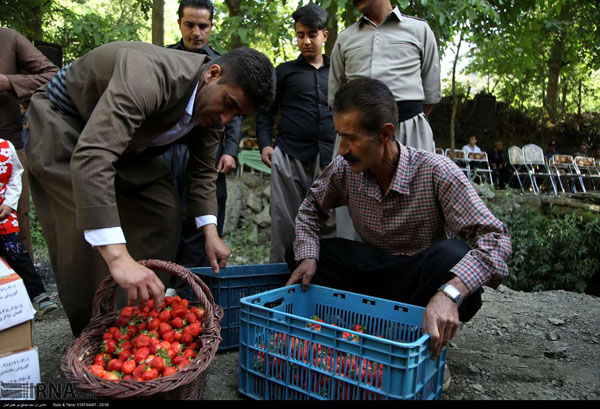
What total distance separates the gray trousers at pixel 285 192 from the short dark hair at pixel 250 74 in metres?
1.40

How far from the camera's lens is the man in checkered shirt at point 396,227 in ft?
6.27

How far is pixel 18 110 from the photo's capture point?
3477 mm

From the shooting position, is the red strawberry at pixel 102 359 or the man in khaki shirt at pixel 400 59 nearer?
the red strawberry at pixel 102 359

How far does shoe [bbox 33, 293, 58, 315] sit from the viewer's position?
132 inches

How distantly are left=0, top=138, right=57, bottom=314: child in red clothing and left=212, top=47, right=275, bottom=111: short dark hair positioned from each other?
74.0 inches

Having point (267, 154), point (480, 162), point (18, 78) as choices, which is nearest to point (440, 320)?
point (267, 154)

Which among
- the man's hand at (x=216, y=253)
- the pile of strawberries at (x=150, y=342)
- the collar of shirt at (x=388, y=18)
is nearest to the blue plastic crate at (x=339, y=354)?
the pile of strawberries at (x=150, y=342)

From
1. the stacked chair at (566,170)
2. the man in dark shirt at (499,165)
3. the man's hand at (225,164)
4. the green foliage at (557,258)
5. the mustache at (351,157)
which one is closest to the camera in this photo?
the mustache at (351,157)

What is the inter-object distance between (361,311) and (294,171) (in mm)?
1570

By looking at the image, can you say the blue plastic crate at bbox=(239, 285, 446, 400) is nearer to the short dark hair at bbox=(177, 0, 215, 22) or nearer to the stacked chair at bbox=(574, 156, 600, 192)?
the short dark hair at bbox=(177, 0, 215, 22)

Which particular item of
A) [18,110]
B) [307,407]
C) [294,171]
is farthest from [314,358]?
[18,110]

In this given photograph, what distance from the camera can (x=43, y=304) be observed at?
11.1 feet

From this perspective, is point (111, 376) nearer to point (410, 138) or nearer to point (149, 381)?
point (149, 381)

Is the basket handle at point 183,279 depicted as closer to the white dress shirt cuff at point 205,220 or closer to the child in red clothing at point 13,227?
the white dress shirt cuff at point 205,220
